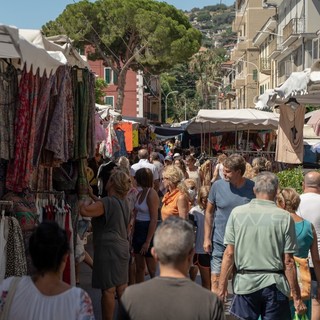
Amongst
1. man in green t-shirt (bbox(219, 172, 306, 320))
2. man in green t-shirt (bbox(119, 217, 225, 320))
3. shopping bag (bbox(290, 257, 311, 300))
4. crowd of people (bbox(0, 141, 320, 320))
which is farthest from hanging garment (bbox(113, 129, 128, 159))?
man in green t-shirt (bbox(119, 217, 225, 320))

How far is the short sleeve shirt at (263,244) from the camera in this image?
5.39m

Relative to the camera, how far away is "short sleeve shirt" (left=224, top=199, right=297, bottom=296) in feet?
17.7

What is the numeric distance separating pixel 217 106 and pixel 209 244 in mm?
113385

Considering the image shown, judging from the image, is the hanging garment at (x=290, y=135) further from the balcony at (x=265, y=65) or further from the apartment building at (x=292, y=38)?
the balcony at (x=265, y=65)

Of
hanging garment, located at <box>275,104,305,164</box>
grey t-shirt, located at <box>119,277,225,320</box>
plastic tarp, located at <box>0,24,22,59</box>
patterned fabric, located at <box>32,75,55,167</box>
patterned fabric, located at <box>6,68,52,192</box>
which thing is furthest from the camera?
hanging garment, located at <box>275,104,305,164</box>

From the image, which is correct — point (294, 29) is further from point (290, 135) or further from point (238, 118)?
point (290, 135)

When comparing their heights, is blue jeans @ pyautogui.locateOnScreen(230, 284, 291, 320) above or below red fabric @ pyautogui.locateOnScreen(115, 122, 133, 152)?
below

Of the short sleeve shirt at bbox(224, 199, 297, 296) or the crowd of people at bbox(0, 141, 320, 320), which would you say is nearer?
the crowd of people at bbox(0, 141, 320, 320)

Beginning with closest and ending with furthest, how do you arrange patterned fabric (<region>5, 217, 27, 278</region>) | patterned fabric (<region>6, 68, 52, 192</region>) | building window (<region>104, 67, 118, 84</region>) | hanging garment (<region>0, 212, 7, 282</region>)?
hanging garment (<region>0, 212, 7, 282</region>) → patterned fabric (<region>5, 217, 27, 278</region>) → patterned fabric (<region>6, 68, 52, 192</region>) → building window (<region>104, 67, 118, 84</region>)

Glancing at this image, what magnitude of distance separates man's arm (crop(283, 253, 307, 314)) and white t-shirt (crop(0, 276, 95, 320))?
2.19 metres

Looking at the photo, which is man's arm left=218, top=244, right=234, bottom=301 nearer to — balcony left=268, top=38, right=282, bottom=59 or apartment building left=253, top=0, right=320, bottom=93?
apartment building left=253, top=0, right=320, bottom=93

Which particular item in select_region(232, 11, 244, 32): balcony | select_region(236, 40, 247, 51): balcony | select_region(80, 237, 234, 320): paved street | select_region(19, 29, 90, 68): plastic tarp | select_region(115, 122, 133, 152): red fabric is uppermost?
select_region(232, 11, 244, 32): balcony

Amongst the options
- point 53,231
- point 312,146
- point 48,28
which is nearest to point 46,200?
point 53,231

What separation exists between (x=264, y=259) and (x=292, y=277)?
27 cm
